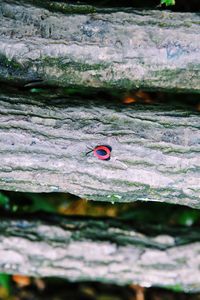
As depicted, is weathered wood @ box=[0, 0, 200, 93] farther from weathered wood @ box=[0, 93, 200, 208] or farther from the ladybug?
the ladybug

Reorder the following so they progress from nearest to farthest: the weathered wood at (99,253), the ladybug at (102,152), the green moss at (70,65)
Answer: the ladybug at (102,152)
the green moss at (70,65)
the weathered wood at (99,253)

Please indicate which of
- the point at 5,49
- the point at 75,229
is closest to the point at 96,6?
the point at 5,49

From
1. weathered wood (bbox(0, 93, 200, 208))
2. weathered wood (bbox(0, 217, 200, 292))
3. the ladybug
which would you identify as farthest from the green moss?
weathered wood (bbox(0, 217, 200, 292))

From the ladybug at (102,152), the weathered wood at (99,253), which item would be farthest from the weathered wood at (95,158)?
the weathered wood at (99,253)

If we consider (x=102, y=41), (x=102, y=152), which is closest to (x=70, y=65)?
(x=102, y=41)

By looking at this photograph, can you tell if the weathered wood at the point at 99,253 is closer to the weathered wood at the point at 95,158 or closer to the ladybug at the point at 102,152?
the weathered wood at the point at 95,158

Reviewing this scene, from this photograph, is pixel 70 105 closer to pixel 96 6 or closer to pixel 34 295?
pixel 96 6
